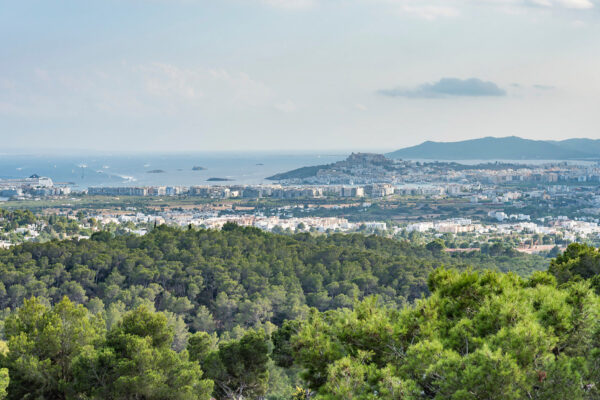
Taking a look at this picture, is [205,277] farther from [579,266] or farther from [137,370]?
→ [137,370]

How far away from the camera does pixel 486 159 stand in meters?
142

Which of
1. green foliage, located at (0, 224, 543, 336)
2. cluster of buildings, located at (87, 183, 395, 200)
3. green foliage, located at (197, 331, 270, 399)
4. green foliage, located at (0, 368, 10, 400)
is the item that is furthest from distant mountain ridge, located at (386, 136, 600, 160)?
green foliage, located at (0, 368, 10, 400)

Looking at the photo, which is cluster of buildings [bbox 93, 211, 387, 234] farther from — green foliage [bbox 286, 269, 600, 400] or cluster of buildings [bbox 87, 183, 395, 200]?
green foliage [bbox 286, 269, 600, 400]

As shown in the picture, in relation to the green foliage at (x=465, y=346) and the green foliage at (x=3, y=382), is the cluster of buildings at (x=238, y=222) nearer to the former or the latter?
the green foliage at (x=3, y=382)

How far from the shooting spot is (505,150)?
146 metres

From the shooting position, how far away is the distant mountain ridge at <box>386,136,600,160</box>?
139375 millimetres

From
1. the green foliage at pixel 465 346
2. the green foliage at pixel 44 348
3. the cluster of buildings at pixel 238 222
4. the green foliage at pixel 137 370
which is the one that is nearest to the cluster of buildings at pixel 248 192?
the cluster of buildings at pixel 238 222

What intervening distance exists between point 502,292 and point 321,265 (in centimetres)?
1405

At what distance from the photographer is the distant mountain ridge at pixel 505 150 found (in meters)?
139

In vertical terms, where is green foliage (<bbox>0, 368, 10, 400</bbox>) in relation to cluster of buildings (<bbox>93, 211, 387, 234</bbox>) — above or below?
above

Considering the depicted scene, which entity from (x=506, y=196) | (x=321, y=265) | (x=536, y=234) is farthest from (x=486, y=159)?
(x=321, y=265)

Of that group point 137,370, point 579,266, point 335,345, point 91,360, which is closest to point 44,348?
point 91,360

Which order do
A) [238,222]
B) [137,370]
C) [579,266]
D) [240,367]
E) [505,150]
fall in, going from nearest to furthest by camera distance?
[137,370], [240,367], [579,266], [238,222], [505,150]

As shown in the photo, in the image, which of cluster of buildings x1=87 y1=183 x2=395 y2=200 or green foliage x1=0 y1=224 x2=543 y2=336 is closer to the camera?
green foliage x1=0 y1=224 x2=543 y2=336
